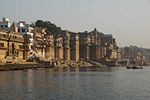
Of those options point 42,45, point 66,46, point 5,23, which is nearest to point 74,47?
point 66,46

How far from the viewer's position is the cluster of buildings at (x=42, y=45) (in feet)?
355

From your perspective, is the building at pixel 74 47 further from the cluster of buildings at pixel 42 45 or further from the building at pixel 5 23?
the building at pixel 5 23

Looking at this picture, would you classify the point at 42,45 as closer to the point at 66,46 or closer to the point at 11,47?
the point at 11,47

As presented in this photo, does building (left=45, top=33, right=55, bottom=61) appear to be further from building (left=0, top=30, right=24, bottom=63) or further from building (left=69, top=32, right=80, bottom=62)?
building (left=69, top=32, right=80, bottom=62)

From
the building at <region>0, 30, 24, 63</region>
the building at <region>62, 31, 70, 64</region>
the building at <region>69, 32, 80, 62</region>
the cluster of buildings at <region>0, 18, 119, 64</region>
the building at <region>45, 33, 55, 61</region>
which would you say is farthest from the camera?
the building at <region>69, 32, 80, 62</region>

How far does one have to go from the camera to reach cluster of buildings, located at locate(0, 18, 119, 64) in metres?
108

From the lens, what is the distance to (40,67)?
393 feet

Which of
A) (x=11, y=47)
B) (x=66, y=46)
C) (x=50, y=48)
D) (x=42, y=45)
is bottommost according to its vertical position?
(x=11, y=47)

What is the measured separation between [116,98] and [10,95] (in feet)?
32.4

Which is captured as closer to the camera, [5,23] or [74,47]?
[5,23]

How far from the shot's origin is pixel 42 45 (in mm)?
133875

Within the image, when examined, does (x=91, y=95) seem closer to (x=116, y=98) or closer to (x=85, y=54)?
(x=116, y=98)

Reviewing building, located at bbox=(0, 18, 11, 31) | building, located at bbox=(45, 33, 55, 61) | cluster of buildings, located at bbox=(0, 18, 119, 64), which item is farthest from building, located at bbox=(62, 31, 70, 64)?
building, located at bbox=(0, 18, 11, 31)

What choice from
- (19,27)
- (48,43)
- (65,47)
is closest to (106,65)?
(65,47)
